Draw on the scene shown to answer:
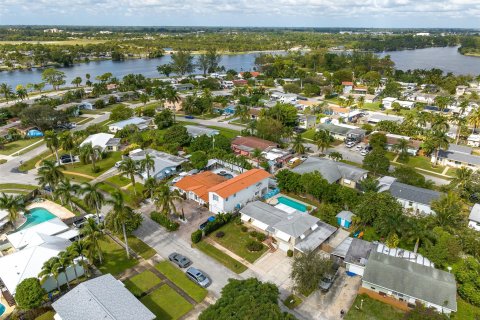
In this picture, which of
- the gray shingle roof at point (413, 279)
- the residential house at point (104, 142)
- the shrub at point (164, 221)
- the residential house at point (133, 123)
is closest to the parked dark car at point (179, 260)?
the shrub at point (164, 221)

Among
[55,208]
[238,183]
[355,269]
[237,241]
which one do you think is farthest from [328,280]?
[55,208]

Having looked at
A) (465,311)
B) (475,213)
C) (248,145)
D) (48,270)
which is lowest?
(465,311)

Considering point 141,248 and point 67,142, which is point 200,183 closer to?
point 141,248

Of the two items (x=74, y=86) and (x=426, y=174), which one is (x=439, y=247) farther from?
(x=74, y=86)

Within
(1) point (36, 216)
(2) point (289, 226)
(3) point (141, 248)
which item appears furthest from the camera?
(1) point (36, 216)

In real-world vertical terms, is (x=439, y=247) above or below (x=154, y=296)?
above

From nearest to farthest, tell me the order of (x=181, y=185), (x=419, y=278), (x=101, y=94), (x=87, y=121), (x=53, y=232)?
(x=419, y=278), (x=53, y=232), (x=181, y=185), (x=87, y=121), (x=101, y=94)

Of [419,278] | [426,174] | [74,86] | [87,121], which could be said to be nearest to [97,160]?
[87,121]

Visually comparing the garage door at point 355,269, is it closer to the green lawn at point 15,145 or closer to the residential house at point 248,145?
the residential house at point 248,145
